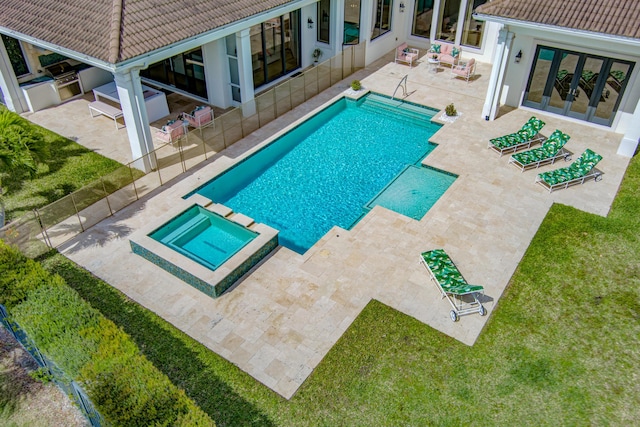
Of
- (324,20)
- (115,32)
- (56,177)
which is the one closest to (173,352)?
(56,177)

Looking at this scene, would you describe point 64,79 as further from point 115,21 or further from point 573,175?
point 573,175

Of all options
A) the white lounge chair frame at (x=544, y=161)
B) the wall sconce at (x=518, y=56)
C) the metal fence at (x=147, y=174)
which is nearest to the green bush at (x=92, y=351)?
the metal fence at (x=147, y=174)

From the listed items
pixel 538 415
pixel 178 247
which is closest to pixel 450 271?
pixel 538 415

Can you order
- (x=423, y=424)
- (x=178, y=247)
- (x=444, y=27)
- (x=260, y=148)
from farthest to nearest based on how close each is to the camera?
(x=444, y=27), (x=260, y=148), (x=178, y=247), (x=423, y=424)

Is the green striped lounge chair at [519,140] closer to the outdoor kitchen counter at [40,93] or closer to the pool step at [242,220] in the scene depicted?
the pool step at [242,220]

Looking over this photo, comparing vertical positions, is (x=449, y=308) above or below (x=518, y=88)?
below

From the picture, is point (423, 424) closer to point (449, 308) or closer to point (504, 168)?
point (449, 308)
